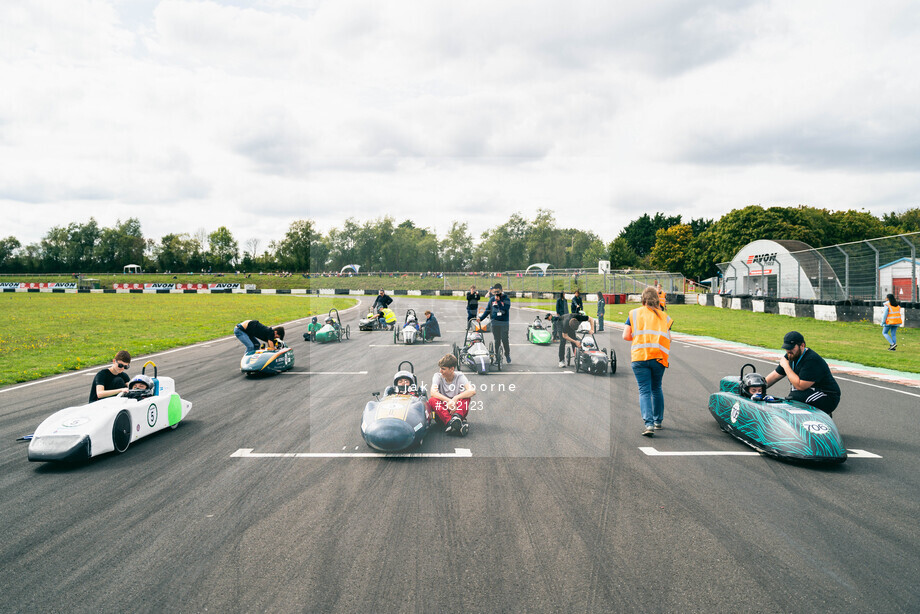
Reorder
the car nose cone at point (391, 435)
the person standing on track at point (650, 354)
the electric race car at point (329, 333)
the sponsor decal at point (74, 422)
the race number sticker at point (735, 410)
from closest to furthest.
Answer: the sponsor decal at point (74, 422)
the car nose cone at point (391, 435)
the race number sticker at point (735, 410)
the person standing on track at point (650, 354)
the electric race car at point (329, 333)

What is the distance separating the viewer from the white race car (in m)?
6.21

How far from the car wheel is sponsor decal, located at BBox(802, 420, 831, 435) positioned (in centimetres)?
810

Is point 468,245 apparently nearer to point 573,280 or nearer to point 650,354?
point 573,280

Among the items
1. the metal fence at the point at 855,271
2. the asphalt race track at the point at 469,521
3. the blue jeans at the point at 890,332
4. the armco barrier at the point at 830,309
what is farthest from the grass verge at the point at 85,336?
the armco barrier at the point at 830,309

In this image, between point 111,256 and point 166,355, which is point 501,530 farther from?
point 111,256

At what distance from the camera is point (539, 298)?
51781mm

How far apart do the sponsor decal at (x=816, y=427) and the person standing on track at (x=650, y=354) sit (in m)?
1.75

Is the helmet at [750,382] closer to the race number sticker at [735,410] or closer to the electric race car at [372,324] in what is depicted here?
the race number sticker at [735,410]

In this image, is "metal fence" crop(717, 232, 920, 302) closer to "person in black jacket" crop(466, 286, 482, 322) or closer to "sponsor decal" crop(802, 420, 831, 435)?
"person in black jacket" crop(466, 286, 482, 322)

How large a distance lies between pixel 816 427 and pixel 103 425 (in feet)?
27.1

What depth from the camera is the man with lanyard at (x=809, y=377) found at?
682 centimetres

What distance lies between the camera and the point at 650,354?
298 inches

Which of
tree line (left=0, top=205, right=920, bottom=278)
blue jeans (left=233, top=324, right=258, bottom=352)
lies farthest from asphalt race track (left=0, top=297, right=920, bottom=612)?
tree line (left=0, top=205, right=920, bottom=278)

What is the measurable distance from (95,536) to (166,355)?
41.7 feet
